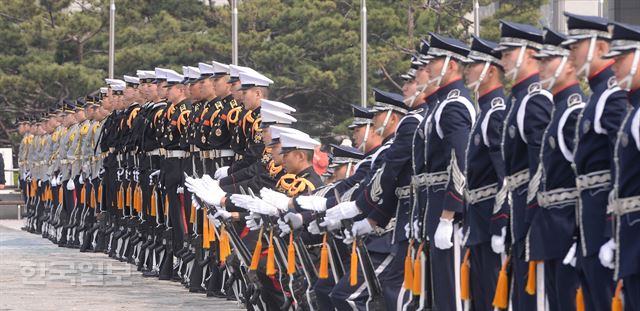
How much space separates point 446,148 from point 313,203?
1624 millimetres

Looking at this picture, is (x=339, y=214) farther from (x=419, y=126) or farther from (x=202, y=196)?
(x=202, y=196)

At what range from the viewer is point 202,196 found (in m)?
12.0

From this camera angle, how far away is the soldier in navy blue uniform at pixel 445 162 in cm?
864

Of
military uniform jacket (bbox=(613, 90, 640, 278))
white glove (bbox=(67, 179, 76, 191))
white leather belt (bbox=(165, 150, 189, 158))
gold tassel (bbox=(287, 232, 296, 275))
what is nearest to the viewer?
military uniform jacket (bbox=(613, 90, 640, 278))

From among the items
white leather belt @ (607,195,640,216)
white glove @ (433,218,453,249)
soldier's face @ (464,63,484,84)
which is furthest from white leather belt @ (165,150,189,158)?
white leather belt @ (607,195,640,216)

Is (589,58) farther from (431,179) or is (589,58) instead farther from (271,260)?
(271,260)

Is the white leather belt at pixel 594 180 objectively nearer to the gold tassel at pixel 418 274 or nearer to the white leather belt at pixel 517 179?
the white leather belt at pixel 517 179

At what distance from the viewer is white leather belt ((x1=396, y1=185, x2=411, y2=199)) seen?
930 centimetres

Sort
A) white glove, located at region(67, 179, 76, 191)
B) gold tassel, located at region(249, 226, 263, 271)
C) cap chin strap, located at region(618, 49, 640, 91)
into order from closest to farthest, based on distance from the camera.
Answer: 1. cap chin strap, located at region(618, 49, 640, 91)
2. gold tassel, located at region(249, 226, 263, 271)
3. white glove, located at region(67, 179, 76, 191)

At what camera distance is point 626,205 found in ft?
22.5

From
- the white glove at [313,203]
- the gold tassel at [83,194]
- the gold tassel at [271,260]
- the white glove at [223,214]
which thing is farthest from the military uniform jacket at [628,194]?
the gold tassel at [83,194]

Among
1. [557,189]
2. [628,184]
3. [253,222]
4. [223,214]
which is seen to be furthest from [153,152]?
[628,184]

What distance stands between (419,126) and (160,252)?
8.26 metres

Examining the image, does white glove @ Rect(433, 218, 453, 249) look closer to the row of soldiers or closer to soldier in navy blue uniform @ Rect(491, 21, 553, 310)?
the row of soldiers
